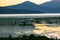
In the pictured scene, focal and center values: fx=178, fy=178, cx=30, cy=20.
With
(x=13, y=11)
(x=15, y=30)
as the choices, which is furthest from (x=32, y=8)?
(x=15, y=30)

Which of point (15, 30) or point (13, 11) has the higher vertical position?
point (13, 11)

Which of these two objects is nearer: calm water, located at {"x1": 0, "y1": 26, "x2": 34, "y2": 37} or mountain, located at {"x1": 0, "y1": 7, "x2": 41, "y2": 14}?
mountain, located at {"x1": 0, "y1": 7, "x2": 41, "y2": 14}

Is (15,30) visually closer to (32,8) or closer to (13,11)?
(13,11)

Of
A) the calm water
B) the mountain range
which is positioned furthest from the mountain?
the calm water

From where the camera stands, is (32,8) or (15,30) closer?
(32,8)

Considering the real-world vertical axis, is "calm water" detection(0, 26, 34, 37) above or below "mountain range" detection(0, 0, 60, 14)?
below

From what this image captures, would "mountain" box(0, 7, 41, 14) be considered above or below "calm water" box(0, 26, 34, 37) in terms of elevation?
above

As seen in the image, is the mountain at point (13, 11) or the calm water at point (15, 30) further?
the calm water at point (15, 30)

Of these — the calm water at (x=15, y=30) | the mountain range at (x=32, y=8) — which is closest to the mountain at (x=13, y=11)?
the mountain range at (x=32, y=8)

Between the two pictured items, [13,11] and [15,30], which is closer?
[13,11]

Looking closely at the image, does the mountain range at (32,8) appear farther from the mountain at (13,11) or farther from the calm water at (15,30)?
the calm water at (15,30)

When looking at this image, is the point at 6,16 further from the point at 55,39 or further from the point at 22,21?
the point at 55,39

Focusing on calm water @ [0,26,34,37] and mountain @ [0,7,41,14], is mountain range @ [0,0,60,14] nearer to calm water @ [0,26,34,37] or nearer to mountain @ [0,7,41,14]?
mountain @ [0,7,41,14]

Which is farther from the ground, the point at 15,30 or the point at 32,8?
the point at 32,8
